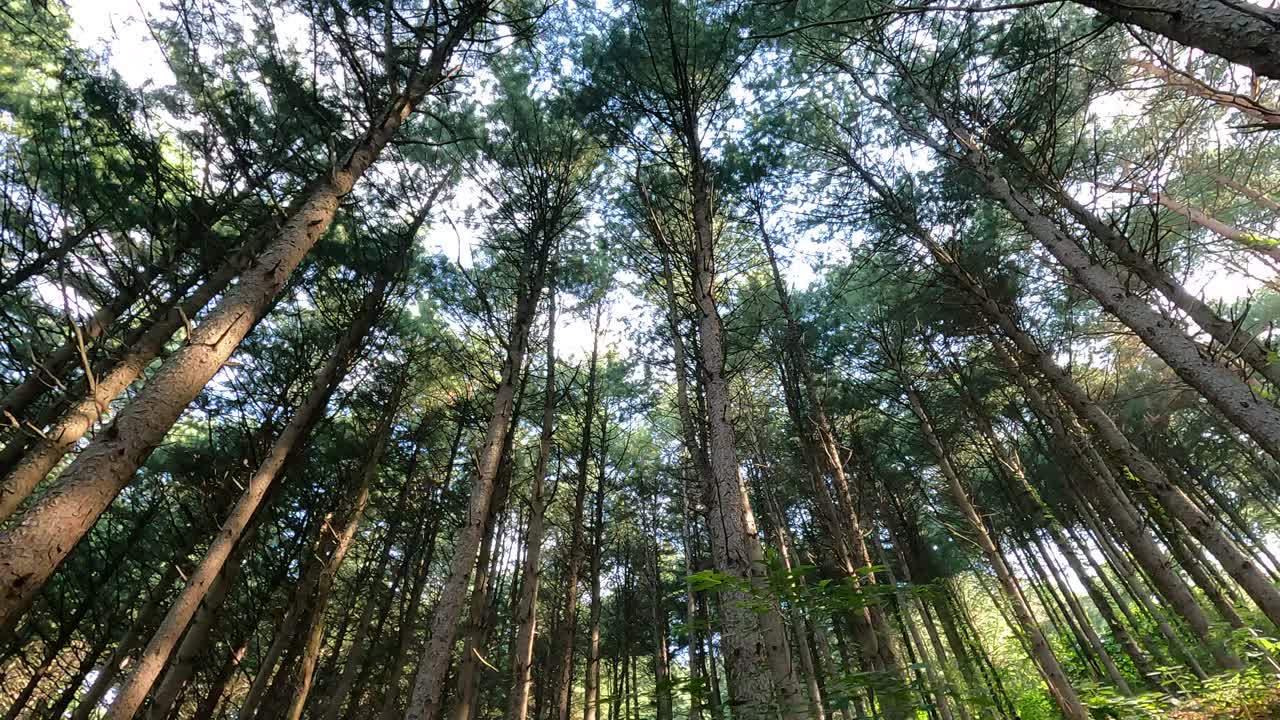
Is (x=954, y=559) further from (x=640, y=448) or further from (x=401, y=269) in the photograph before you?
(x=401, y=269)

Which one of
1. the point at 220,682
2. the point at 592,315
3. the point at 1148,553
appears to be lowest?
the point at 220,682

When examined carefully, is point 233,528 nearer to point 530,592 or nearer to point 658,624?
point 530,592

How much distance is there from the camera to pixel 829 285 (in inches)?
500

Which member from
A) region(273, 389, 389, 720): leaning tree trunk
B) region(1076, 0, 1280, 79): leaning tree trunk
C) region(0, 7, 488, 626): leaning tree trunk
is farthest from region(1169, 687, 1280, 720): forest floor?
region(273, 389, 389, 720): leaning tree trunk

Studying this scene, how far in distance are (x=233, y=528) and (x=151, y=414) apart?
281 cm

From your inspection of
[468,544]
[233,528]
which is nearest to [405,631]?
[233,528]

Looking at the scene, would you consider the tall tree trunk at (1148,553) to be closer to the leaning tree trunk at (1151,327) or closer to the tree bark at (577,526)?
the leaning tree trunk at (1151,327)

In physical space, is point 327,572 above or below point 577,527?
below

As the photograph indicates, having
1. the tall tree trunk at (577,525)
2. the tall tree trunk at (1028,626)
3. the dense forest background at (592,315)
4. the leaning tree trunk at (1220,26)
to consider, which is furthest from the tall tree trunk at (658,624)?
the leaning tree trunk at (1220,26)

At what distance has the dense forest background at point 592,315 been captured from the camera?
4000 mm

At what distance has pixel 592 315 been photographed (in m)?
11.0

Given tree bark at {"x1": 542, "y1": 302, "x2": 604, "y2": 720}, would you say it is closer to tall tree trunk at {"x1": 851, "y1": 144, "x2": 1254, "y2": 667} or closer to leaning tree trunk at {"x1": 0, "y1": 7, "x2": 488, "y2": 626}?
leaning tree trunk at {"x1": 0, "y1": 7, "x2": 488, "y2": 626}

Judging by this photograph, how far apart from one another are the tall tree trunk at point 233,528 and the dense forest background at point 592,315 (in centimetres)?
4

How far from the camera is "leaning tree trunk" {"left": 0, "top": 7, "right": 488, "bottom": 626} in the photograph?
2.42 m
